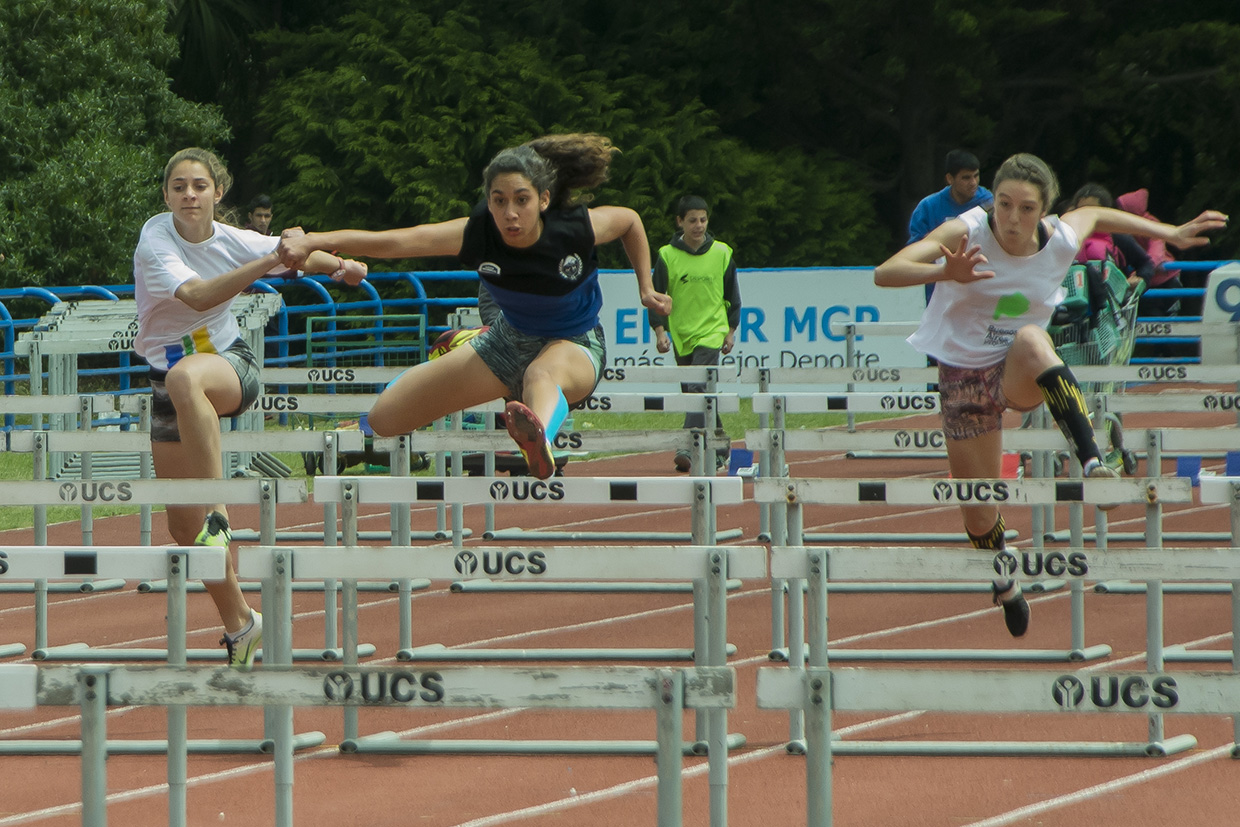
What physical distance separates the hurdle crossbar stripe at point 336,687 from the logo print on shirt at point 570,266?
2.79 meters

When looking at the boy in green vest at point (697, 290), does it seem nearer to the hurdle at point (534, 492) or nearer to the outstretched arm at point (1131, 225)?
the outstretched arm at point (1131, 225)

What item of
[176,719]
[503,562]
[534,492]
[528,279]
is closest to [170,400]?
[528,279]

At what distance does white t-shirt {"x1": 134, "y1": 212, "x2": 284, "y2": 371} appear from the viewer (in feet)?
19.7

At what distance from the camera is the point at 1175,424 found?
51.2 feet

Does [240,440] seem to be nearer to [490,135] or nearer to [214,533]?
[214,533]

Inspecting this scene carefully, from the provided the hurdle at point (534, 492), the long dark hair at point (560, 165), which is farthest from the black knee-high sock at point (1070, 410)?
the long dark hair at point (560, 165)

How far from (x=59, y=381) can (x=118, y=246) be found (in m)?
9.82

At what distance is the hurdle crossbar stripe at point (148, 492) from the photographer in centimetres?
517

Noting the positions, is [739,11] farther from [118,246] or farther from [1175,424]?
[1175,424]

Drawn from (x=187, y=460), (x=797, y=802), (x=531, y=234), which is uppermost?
(x=531, y=234)

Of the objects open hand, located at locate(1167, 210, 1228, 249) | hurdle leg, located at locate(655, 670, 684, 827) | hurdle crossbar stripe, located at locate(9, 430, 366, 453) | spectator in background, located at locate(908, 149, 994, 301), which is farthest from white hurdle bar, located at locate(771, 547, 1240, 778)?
spectator in background, located at locate(908, 149, 994, 301)

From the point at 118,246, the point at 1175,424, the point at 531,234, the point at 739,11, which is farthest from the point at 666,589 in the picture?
→ the point at 739,11

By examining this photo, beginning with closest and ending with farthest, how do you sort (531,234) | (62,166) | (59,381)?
(531,234), (59,381), (62,166)

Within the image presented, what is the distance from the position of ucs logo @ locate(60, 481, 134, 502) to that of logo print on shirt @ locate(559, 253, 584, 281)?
158 centimetres
